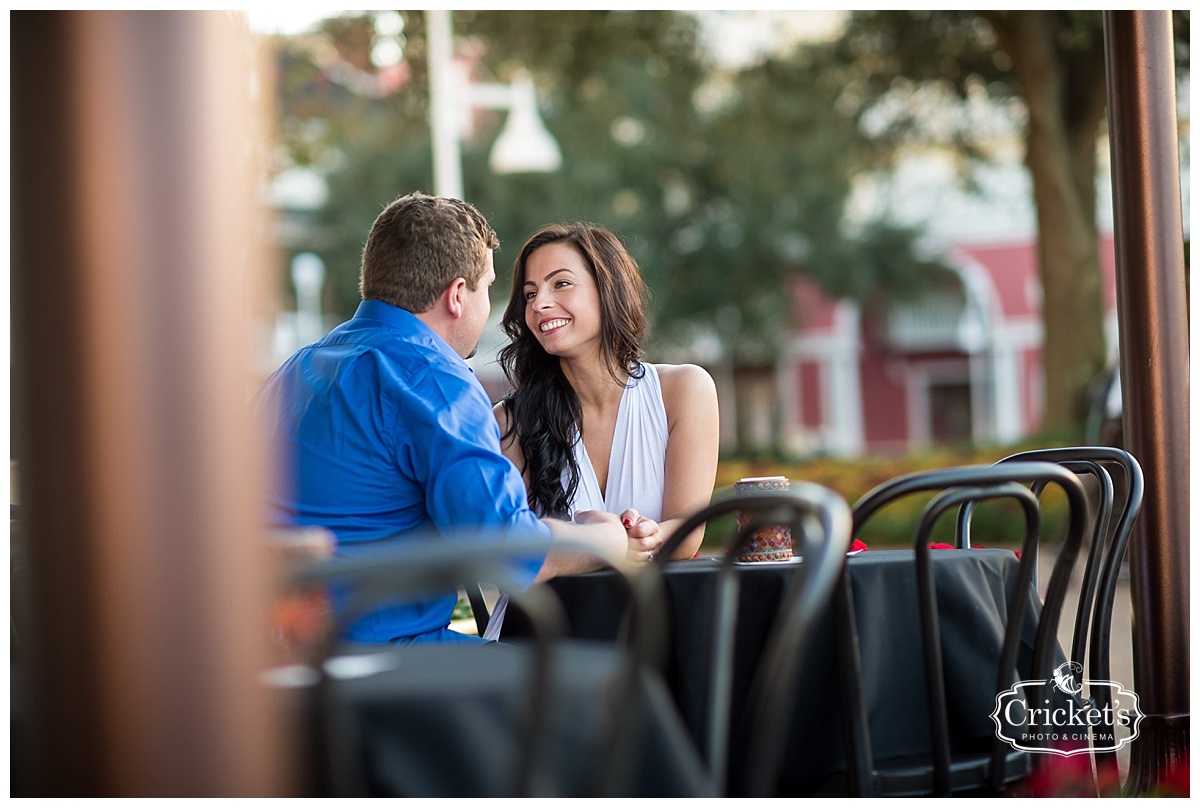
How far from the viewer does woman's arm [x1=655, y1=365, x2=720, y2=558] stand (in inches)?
138

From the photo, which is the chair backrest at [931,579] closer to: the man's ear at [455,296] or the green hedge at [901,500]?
A: the man's ear at [455,296]

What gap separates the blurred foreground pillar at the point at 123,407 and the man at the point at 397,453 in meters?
1.34

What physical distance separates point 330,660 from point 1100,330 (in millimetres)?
10886

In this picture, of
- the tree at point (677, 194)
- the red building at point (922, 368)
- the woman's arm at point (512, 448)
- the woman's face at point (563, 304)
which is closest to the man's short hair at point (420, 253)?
the woman's face at point (563, 304)

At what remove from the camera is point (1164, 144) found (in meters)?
3.59

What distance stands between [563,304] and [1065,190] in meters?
8.77

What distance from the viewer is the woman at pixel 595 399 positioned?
11.6 ft

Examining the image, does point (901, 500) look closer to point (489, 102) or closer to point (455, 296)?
point (489, 102)

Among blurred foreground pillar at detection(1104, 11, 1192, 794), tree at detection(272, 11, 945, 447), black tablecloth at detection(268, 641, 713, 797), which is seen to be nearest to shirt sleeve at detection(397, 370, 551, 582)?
black tablecloth at detection(268, 641, 713, 797)

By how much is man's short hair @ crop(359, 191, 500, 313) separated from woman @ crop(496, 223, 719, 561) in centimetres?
65

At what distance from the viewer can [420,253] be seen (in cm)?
291

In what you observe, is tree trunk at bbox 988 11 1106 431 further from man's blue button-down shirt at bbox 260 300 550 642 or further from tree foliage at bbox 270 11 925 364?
man's blue button-down shirt at bbox 260 300 550 642
